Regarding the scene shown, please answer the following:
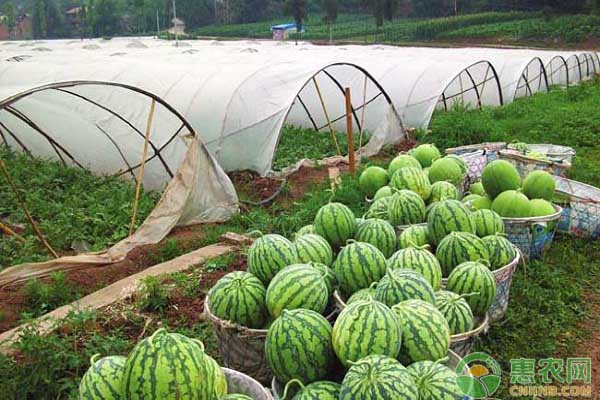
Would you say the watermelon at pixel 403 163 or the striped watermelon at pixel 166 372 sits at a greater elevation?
the watermelon at pixel 403 163

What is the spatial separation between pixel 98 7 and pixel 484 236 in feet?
266

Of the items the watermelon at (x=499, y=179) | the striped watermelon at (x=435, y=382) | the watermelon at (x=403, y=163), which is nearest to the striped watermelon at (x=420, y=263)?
the striped watermelon at (x=435, y=382)

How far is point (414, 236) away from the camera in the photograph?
4785mm

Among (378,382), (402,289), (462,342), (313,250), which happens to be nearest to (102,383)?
(378,382)

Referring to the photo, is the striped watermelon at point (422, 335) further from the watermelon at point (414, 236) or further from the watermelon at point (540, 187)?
the watermelon at point (540, 187)

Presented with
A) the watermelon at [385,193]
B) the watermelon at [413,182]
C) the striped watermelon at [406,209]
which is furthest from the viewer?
the watermelon at [385,193]

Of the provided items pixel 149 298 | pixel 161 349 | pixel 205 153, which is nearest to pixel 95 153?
pixel 205 153

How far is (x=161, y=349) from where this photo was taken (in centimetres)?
259

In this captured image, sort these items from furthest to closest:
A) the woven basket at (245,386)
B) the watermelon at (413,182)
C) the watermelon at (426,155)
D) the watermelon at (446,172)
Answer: the watermelon at (426,155) → the watermelon at (446,172) → the watermelon at (413,182) → the woven basket at (245,386)

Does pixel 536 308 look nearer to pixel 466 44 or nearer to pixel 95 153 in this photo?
pixel 95 153

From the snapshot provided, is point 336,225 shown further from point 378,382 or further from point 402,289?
point 378,382

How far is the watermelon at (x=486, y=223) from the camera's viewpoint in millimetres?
4992

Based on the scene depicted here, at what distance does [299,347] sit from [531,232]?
3.36 metres

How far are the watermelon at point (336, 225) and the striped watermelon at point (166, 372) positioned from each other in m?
2.11
